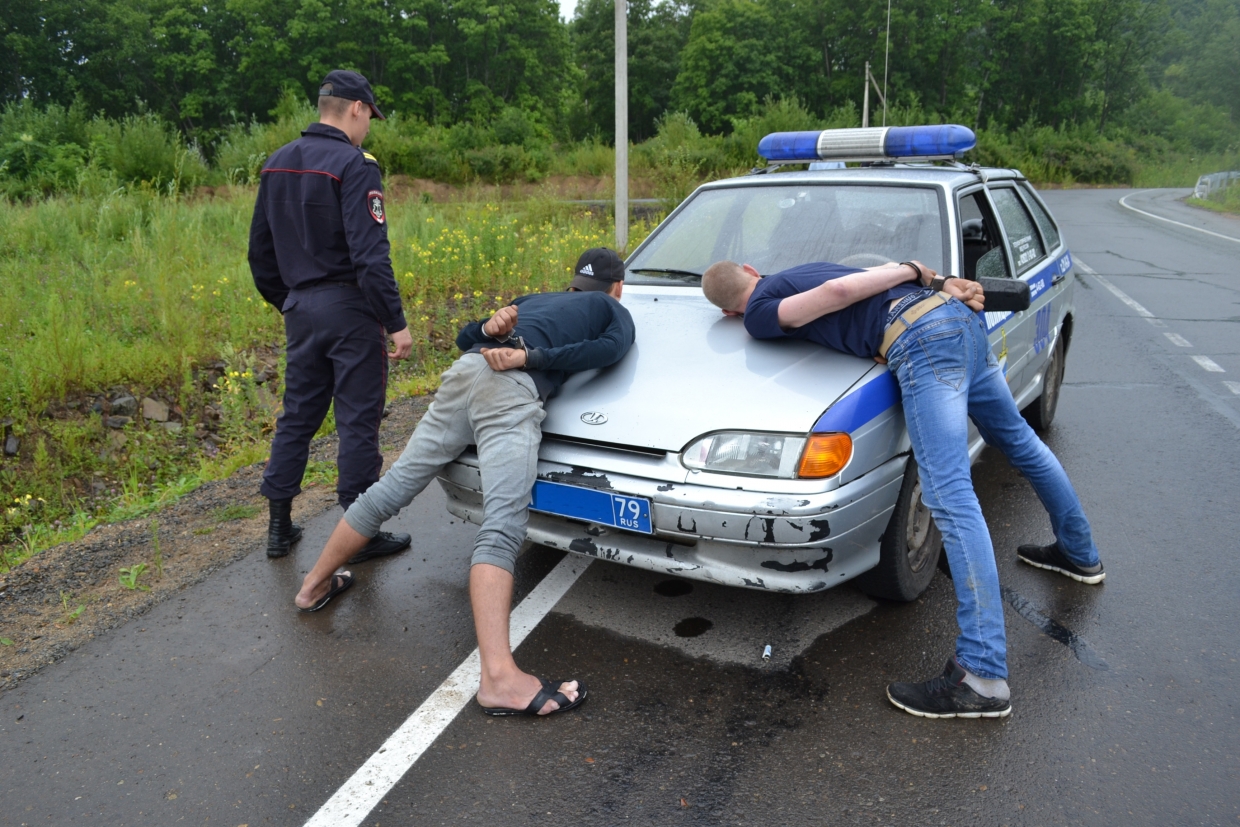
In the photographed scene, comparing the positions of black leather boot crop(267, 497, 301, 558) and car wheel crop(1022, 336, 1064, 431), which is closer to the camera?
black leather boot crop(267, 497, 301, 558)

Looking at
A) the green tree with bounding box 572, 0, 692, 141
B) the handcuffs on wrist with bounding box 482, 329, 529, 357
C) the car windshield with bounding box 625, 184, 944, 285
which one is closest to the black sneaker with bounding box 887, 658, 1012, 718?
the handcuffs on wrist with bounding box 482, 329, 529, 357

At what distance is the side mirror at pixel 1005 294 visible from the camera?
11.4 feet

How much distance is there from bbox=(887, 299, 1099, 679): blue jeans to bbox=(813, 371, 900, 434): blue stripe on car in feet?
0.24

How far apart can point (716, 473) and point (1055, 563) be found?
1.81 metres

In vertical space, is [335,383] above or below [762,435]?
below

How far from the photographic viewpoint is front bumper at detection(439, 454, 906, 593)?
2.94 m

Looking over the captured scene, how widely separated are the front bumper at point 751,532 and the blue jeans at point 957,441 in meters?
0.21

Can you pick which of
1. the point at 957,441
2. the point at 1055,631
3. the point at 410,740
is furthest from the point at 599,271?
the point at 1055,631

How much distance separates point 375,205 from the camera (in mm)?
3840

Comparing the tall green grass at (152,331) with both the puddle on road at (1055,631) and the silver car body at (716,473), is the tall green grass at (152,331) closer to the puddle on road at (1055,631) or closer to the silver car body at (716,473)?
the silver car body at (716,473)

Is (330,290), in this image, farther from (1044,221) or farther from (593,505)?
(1044,221)

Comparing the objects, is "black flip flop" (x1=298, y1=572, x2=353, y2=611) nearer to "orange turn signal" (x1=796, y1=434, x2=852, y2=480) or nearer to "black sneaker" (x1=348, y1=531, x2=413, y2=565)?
"black sneaker" (x1=348, y1=531, x2=413, y2=565)

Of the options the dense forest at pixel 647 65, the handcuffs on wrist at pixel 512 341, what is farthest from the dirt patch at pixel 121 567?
the dense forest at pixel 647 65

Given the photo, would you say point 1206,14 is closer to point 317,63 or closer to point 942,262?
point 317,63
